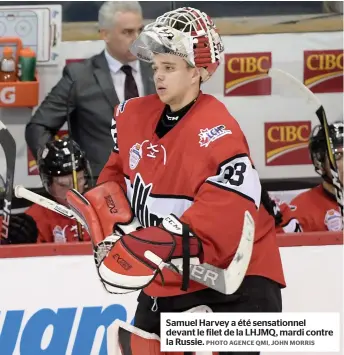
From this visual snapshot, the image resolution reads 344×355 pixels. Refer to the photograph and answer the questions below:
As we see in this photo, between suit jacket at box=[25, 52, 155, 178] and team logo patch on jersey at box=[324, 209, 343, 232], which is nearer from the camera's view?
team logo patch on jersey at box=[324, 209, 343, 232]

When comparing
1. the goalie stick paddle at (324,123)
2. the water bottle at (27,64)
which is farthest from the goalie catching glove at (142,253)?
the water bottle at (27,64)

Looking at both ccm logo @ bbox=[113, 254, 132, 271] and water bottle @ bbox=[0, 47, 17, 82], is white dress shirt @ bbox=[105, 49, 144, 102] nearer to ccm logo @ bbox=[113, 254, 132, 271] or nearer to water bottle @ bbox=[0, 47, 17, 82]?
water bottle @ bbox=[0, 47, 17, 82]

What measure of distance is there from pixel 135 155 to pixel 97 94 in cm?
151

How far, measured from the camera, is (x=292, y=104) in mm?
4270

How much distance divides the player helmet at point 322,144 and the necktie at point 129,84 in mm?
715

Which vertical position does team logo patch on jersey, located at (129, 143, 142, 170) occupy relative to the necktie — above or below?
below

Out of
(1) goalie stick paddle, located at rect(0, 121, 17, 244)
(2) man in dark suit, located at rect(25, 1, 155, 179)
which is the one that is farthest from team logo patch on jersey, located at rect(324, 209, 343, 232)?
(1) goalie stick paddle, located at rect(0, 121, 17, 244)

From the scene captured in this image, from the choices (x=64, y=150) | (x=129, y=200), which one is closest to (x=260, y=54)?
(x=64, y=150)

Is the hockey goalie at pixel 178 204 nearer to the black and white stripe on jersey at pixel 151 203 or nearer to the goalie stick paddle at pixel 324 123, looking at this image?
the black and white stripe on jersey at pixel 151 203

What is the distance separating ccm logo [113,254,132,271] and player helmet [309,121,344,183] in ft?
5.57

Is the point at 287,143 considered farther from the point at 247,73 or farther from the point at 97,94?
the point at 97,94

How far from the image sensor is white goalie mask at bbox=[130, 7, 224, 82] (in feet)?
7.77

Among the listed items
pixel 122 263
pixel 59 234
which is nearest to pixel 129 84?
pixel 59 234

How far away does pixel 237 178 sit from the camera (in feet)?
7.48
